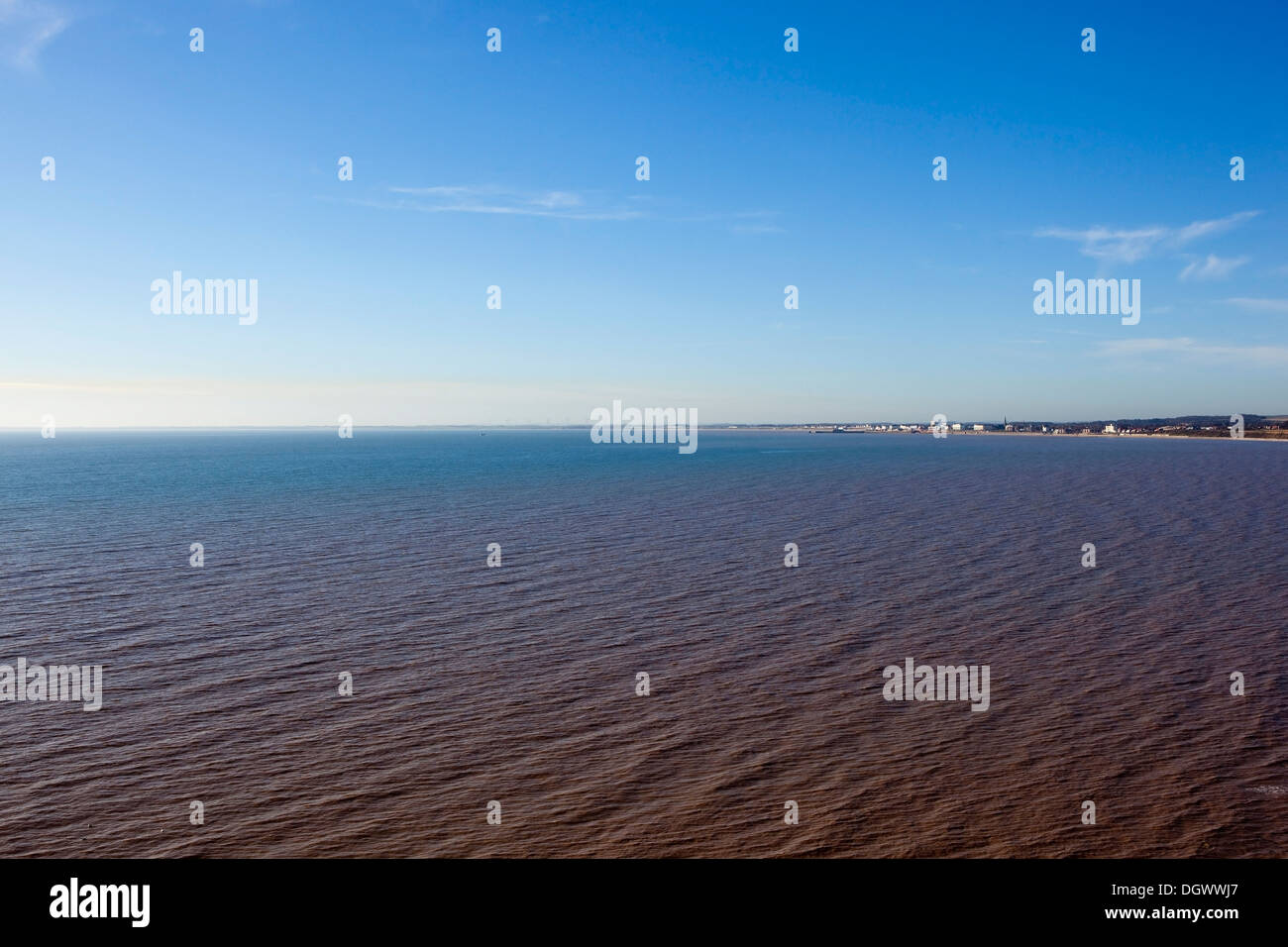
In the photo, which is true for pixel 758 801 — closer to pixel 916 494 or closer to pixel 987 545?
pixel 987 545

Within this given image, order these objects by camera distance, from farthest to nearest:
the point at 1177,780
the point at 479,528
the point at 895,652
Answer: the point at 479,528
the point at 895,652
the point at 1177,780
